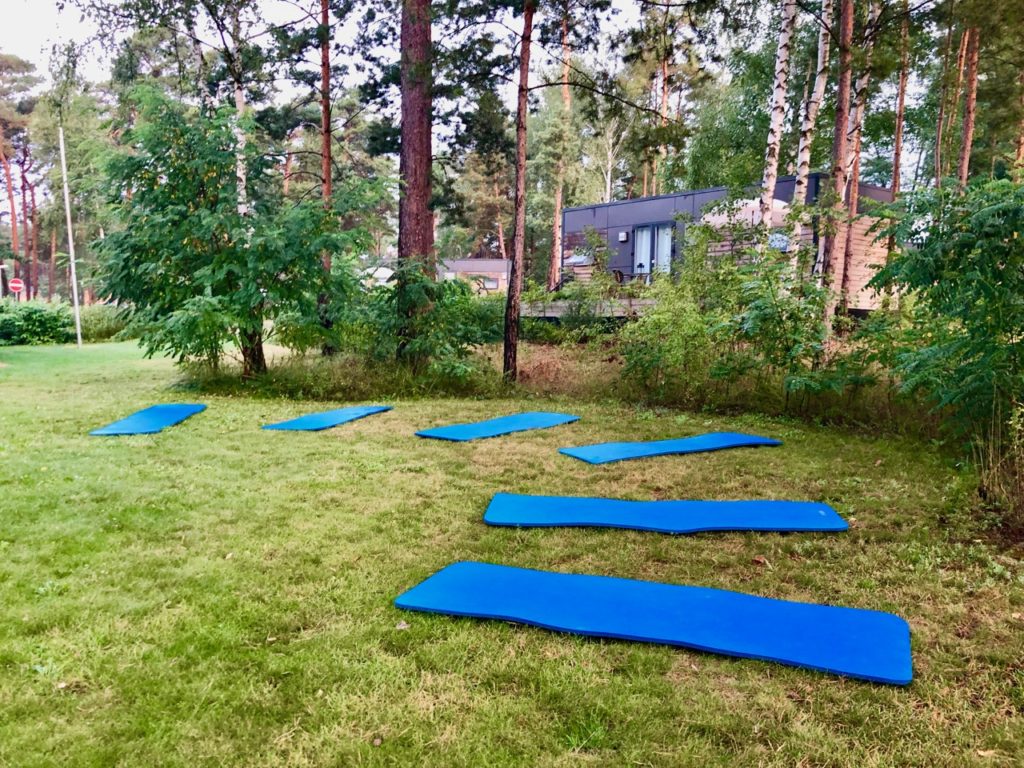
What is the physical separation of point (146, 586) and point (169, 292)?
220 inches

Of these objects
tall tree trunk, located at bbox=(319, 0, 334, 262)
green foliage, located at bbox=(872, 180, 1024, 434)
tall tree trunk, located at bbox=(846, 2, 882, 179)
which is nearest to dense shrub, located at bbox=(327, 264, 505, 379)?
tall tree trunk, located at bbox=(319, 0, 334, 262)

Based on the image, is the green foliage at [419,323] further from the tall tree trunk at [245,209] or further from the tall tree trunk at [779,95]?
the tall tree trunk at [779,95]

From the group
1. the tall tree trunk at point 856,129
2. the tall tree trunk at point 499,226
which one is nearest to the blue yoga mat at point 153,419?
the tall tree trunk at point 856,129

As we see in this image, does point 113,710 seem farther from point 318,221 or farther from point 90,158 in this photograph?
point 90,158

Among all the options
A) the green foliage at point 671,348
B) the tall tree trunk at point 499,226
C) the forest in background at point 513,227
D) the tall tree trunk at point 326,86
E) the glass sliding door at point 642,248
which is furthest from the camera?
the tall tree trunk at point 499,226

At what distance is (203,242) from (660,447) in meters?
5.63

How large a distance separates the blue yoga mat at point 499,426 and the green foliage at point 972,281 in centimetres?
288

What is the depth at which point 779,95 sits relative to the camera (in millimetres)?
7129

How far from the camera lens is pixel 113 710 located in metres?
1.70

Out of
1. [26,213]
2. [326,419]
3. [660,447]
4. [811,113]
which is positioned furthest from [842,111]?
[26,213]

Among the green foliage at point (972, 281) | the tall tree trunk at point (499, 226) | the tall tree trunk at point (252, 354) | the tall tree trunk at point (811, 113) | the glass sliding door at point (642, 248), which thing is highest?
the tall tree trunk at point (499, 226)

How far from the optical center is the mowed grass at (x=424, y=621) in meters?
1.61

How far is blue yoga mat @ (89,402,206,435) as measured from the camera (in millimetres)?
5189

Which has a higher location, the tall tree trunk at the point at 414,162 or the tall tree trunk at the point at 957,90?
the tall tree trunk at the point at 957,90
